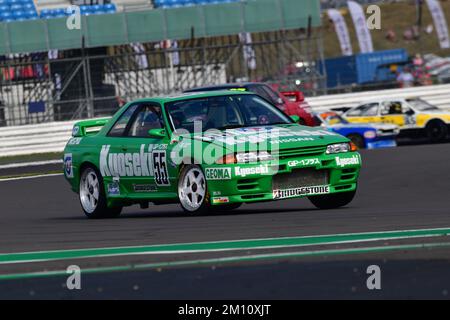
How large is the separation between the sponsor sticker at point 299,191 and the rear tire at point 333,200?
0.42m

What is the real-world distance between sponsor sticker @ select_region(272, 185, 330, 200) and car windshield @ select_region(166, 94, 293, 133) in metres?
1.01

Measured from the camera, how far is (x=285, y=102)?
2142cm

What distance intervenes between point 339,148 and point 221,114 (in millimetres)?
1298

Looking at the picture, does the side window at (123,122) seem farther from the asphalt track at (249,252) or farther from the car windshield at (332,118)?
the car windshield at (332,118)

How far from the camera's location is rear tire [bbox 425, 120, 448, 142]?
26.5 meters

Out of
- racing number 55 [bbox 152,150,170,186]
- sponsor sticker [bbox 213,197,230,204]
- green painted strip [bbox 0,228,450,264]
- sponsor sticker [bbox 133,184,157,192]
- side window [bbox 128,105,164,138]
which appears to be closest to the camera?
green painted strip [bbox 0,228,450,264]

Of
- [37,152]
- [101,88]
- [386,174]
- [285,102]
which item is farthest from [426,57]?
[386,174]

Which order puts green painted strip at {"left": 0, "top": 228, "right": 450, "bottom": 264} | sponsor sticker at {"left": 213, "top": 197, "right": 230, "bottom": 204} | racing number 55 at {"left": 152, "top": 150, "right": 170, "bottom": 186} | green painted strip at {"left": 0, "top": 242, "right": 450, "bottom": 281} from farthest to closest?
1. racing number 55 at {"left": 152, "top": 150, "right": 170, "bottom": 186}
2. sponsor sticker at {"left": 213, "top": 197, "right": 230, "bottom": 204}
3. green painted strip at {"left": 0, "top": 228, "right": 450, "bottom": 264}
4. green painted strip at {"left": 0, "top": 242, "right": 450, "bottom": 281}

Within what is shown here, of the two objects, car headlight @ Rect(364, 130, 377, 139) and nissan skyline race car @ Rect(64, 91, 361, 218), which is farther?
car headlight @ Rect(364, 130, 377, 139)

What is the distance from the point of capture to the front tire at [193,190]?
11258mm

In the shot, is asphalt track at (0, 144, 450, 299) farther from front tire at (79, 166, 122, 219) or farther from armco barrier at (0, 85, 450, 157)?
armco barrier at (0, 85, 450, 157)

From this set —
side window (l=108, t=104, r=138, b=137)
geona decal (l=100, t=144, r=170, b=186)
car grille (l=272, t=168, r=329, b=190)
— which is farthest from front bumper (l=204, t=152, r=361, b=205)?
side window (l=108, t=104, r=138, b=137)

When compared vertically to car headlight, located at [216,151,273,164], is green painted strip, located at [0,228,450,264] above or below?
below
